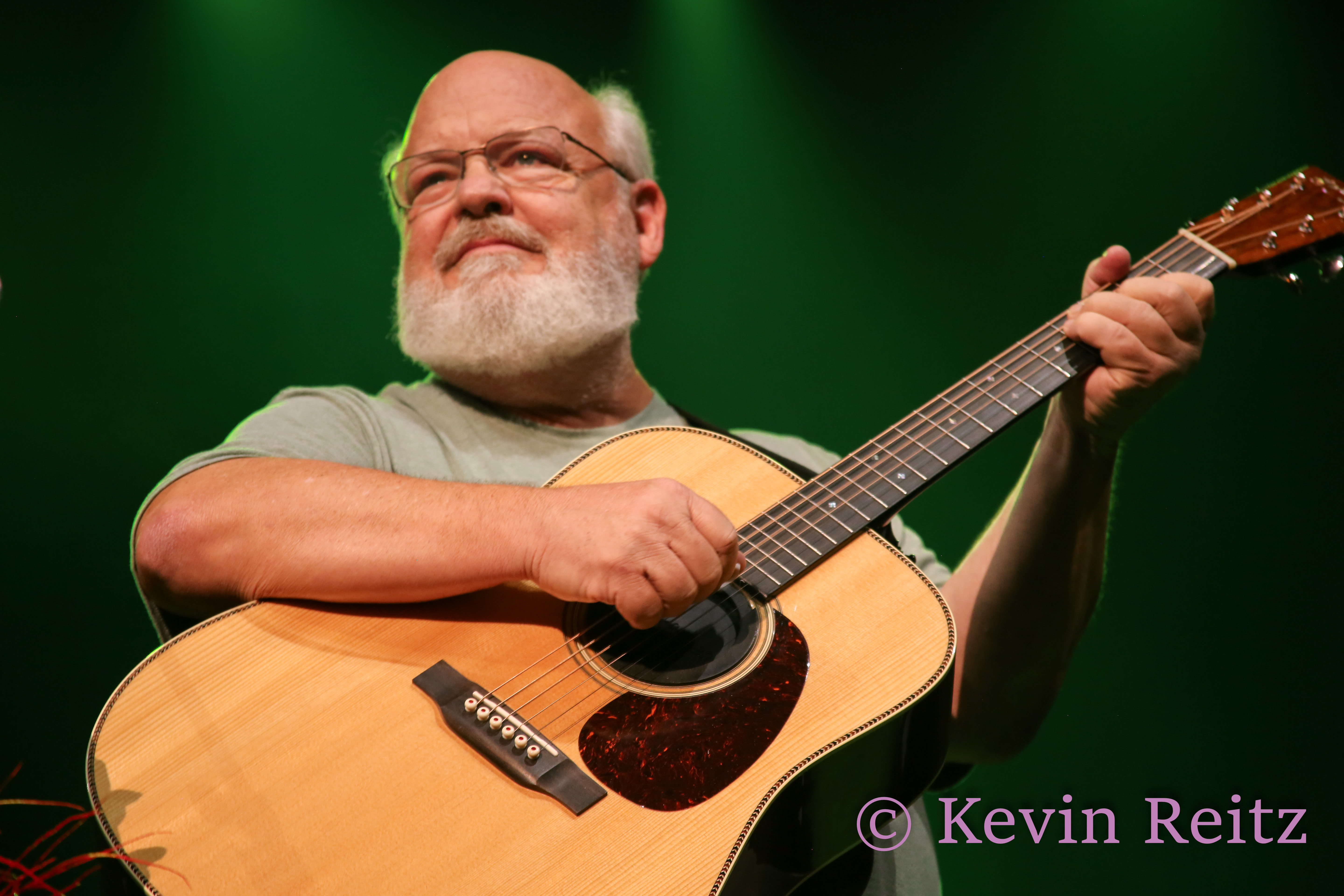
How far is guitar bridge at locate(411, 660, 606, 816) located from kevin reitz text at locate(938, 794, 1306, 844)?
4.68 ft

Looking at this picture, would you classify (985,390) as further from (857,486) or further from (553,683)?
(553,683)

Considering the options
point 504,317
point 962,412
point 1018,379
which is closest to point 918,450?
point 962,412

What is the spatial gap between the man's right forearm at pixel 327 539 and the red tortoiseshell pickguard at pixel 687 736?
231 mm

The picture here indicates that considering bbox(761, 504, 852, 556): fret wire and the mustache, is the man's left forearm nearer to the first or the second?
bbox(761, 504, 852, 556): fret wire

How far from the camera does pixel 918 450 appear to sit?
4.51 ft

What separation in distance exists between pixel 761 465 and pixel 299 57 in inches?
66.6

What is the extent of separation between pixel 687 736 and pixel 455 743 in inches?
10.1

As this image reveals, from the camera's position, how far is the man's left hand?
1388 mm

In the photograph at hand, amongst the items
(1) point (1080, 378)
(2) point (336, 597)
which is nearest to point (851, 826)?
(2) point (336, 597)

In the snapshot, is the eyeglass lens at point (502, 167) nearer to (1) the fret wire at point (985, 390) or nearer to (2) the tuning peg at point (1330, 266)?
(1) the fret wire at point (985, 390)

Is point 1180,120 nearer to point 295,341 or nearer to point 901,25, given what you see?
point 901,25

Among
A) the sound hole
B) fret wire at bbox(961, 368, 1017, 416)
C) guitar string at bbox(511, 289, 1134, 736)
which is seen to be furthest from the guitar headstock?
guitar string at bbox(511, 289, 1134, 736)

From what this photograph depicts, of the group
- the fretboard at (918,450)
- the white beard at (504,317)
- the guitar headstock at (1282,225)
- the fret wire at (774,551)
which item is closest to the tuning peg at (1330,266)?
the guitar headstock at (1282,225)

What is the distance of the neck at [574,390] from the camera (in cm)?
186
